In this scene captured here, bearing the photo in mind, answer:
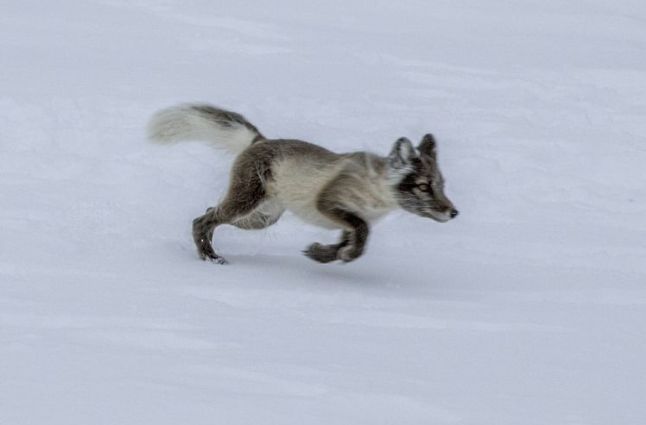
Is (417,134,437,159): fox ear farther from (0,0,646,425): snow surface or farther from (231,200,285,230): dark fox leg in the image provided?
(231,200,285,230): dark fox leg

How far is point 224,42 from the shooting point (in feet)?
44.4

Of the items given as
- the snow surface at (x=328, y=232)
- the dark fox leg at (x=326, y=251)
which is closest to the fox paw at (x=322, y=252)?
the dark fox leg at (x=326, y=251)

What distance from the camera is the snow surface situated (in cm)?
495

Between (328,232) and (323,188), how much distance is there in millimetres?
1219

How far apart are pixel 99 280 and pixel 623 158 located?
535cm

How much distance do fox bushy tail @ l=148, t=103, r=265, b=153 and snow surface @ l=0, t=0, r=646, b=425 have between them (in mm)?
486

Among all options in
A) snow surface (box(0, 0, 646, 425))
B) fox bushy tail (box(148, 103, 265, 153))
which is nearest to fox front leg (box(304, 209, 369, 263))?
snow surface (box(0, 0, 646, 425))

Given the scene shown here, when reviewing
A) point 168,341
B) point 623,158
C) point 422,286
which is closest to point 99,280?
point 168,341

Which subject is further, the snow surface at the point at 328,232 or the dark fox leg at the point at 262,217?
the dark fox leg at the point at 262,217

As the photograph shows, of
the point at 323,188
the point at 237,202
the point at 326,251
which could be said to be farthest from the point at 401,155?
the point at 237,202

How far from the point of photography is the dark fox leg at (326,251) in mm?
7484

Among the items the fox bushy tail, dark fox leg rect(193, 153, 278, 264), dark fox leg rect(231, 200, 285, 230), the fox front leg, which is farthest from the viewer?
the fox bushy tail

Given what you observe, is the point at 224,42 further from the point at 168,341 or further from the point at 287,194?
the point at 168,341

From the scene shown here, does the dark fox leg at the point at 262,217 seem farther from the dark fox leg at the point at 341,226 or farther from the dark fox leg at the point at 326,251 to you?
the dark fox leg at the point at 326,251
